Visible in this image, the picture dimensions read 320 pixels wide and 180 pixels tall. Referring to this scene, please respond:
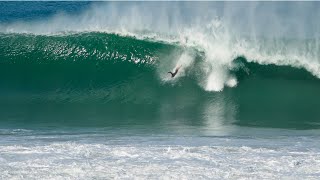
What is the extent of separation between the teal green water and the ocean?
32 mm

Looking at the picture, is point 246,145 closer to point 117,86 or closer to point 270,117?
point 270,117

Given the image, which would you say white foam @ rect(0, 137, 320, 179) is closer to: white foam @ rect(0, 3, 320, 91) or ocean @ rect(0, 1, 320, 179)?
ocean @ rect(0, 1, 320, 179)

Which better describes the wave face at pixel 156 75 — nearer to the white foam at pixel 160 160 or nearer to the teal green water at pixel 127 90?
the teal green water at pixel 127 90

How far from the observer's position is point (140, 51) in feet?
60.0

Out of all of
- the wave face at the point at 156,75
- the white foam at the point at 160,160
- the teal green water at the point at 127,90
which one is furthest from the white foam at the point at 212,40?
the white foam at the point at 160,160

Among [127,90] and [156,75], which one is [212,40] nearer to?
[156,75]

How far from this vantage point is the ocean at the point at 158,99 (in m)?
9.40

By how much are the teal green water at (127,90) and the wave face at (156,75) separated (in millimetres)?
23

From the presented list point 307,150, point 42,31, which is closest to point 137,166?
point 307,150

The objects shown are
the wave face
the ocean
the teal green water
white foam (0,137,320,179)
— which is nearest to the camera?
white foam (0,137,320,179)

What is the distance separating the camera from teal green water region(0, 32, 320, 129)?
13875 millimetres

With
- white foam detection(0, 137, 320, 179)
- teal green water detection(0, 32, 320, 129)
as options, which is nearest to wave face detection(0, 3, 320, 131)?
teal green water detection(0, 32, 320, 129)

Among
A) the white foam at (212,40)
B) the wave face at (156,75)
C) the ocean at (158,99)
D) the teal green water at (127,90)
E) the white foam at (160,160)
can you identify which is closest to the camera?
the white foam at (160,160)

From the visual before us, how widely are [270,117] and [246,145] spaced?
137 inches
